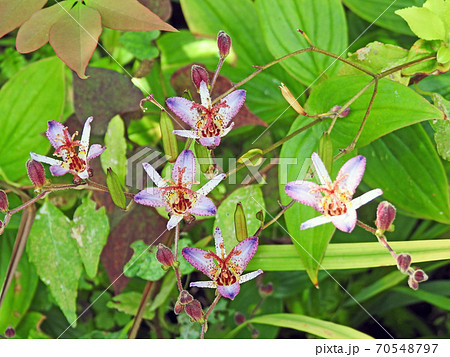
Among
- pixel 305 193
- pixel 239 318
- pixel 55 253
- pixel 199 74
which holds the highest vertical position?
pixel 199 74

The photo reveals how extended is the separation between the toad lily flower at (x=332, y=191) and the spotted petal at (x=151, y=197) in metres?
0.14

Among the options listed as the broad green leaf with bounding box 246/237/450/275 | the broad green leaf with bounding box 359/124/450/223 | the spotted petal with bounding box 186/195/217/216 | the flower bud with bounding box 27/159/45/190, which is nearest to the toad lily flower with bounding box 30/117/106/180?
the flower bud with bounding box 27/159/45/190

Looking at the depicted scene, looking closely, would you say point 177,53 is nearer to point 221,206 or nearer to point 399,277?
point 221,206

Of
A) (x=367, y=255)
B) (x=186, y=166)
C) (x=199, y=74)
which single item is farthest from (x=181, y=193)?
(x=367, y=255)

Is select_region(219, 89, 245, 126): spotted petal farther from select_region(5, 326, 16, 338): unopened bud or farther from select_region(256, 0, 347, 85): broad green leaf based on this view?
select_region(5, 326, 16, 338): unopened bud

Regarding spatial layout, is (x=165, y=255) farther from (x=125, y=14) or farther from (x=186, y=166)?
(x=125, y=14)

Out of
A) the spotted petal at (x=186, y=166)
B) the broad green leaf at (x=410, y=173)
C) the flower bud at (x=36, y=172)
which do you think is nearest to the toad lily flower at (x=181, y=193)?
the spotted petal at (x=186, y=166)

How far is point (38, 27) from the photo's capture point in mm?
597

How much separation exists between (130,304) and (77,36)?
→ 0.34 metres

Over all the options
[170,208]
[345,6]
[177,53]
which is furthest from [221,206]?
[345,6]

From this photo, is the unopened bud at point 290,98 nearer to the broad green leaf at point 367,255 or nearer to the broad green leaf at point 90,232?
the broad green leaf at point 367,255

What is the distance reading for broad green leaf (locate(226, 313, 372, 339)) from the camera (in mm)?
600

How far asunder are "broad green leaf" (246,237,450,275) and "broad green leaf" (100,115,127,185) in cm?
20

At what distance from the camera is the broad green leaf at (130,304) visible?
649mm
